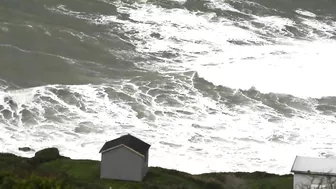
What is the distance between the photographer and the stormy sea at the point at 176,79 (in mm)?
27953

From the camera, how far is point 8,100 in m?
32.1

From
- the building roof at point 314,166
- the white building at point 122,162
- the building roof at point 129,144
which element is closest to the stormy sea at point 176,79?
the building roof at point 129,144

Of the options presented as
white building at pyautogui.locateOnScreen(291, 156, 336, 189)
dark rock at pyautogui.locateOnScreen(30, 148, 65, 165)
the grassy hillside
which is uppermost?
white building at pyautogui.locateOnScreen(291, 156, 336, 189)

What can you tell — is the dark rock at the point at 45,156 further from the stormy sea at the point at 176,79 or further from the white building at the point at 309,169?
the white building at the point at 309,169

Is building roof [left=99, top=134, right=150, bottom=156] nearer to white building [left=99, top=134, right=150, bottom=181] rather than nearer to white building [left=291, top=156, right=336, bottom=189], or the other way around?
white building [left=99, top=134, right=150, bottom=181]

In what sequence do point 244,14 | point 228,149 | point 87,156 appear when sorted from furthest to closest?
point 244,14
point 228,149
point 87,156

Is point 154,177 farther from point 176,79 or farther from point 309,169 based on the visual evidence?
point 176,79

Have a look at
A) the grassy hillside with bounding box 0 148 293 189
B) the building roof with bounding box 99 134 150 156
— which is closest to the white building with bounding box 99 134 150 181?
the building roof with bounding box 99 134 150 156

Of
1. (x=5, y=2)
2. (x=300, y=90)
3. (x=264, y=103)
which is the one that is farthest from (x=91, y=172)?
(x=5, y=2)

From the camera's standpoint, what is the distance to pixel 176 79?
37531 mm

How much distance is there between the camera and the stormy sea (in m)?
28.0

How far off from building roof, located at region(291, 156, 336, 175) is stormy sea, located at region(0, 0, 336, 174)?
7.08m

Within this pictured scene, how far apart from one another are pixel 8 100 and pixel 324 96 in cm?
1768

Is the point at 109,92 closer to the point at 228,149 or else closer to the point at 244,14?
the point at 228,149
